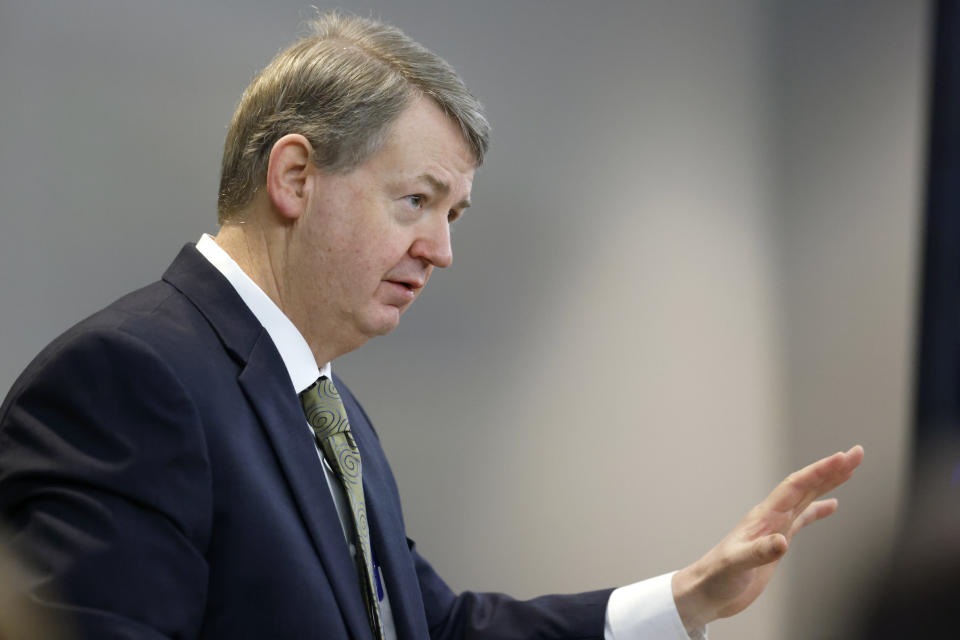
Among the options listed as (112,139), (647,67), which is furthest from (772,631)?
(112,139)

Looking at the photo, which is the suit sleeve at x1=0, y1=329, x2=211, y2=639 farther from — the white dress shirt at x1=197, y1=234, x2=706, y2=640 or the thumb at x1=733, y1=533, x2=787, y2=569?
the thumb at x1=733, y1=533, x2=787, y2=569

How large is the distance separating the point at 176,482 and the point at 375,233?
42cm

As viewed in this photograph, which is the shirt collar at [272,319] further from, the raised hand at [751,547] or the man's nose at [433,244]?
the raised hand at [751,547]

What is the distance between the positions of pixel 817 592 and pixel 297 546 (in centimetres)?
162

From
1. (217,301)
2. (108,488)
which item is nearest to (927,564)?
(217,301)

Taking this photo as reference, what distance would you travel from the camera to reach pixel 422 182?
1.21 m

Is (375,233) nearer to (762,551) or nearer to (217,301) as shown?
(217,301)

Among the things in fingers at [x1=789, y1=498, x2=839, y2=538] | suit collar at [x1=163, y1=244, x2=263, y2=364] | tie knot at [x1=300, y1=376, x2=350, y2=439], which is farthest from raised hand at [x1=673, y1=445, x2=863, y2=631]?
suit collar at [x1=163, y1=244, x2=263, y2=364]

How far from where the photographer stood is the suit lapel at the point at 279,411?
1076 mm

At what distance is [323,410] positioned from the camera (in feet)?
3.96

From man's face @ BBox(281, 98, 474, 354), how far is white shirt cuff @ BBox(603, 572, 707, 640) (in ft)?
1.98

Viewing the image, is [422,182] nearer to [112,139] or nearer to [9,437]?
[9,437]

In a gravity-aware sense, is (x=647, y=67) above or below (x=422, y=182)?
above

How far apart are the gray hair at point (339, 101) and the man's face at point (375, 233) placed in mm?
24
